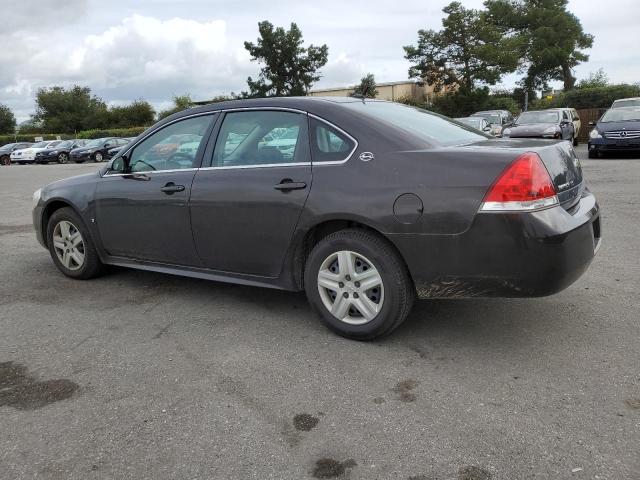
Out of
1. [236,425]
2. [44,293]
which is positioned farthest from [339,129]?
[44,293]

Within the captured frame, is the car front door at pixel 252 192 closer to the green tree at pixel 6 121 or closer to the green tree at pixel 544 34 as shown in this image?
the green tree at pixel 544 34

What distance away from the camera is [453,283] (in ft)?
11.1

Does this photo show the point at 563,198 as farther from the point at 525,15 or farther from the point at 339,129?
the point at 525,15

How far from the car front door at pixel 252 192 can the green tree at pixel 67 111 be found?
243 feet

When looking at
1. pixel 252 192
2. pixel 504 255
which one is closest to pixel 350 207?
pixel 252 192

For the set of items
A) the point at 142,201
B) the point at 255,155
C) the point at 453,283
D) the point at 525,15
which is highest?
the point at 525,15

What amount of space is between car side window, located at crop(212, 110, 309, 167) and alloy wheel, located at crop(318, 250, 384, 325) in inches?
29.2

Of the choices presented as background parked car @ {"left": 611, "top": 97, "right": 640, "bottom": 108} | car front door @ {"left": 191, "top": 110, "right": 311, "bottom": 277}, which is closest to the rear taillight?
car front door @ {"left": 191, "top": 110, "right": 311, "bottom": 277}

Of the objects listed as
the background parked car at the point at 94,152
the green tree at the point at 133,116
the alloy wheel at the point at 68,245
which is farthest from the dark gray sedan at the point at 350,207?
the green tree at the point at 133,116

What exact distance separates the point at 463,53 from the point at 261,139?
44.7 metres

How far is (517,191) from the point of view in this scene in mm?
3166

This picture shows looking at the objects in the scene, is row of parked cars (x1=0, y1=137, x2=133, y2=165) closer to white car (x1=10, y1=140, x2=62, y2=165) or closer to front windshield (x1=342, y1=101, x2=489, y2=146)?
white car (x1=10, y1=140, x2=62, y2=165)

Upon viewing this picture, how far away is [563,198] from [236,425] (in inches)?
87.5

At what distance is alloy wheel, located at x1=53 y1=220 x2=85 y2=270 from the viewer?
209 inches
